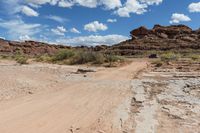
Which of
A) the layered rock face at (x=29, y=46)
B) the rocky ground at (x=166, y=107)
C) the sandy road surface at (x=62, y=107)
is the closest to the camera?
the sandy road surface at (x=62, y=107)

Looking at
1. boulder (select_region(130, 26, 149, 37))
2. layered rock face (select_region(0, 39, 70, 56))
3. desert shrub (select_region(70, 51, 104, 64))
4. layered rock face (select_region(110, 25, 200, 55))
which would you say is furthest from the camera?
layered rock face (select_region(0, 39, 70, 56))

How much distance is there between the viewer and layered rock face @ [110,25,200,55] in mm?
89250

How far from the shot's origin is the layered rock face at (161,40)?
89250mm

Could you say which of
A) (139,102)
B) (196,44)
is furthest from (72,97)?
(196,44)

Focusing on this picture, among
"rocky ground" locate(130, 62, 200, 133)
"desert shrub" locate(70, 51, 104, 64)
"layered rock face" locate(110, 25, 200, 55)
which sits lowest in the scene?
"rocky ground" locate(130, 62, 200, 133)

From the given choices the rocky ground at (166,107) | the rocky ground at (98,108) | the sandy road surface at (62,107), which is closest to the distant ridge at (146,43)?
the rocky ground at (166,107)

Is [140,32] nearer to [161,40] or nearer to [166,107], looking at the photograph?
[161,40]

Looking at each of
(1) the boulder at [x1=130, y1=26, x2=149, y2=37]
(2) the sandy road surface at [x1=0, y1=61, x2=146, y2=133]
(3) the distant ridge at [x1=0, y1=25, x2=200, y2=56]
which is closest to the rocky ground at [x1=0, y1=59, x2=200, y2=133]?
(2) the sandy road surface at [x1=0, y1=61, x2=146, y2=133]

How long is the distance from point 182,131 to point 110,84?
9217 mm

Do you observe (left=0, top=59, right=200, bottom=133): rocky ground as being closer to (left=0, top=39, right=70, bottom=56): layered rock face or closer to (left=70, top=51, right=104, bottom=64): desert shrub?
(left=70, top=51, right=104, bottom=64): desert shrub

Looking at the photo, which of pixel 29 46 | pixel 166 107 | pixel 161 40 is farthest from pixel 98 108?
pixel 29 46

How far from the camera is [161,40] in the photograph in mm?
101062

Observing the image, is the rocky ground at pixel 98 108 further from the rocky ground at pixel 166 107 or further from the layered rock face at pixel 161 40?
the layered rock face at pixel 161 40

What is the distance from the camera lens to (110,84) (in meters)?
17.5
